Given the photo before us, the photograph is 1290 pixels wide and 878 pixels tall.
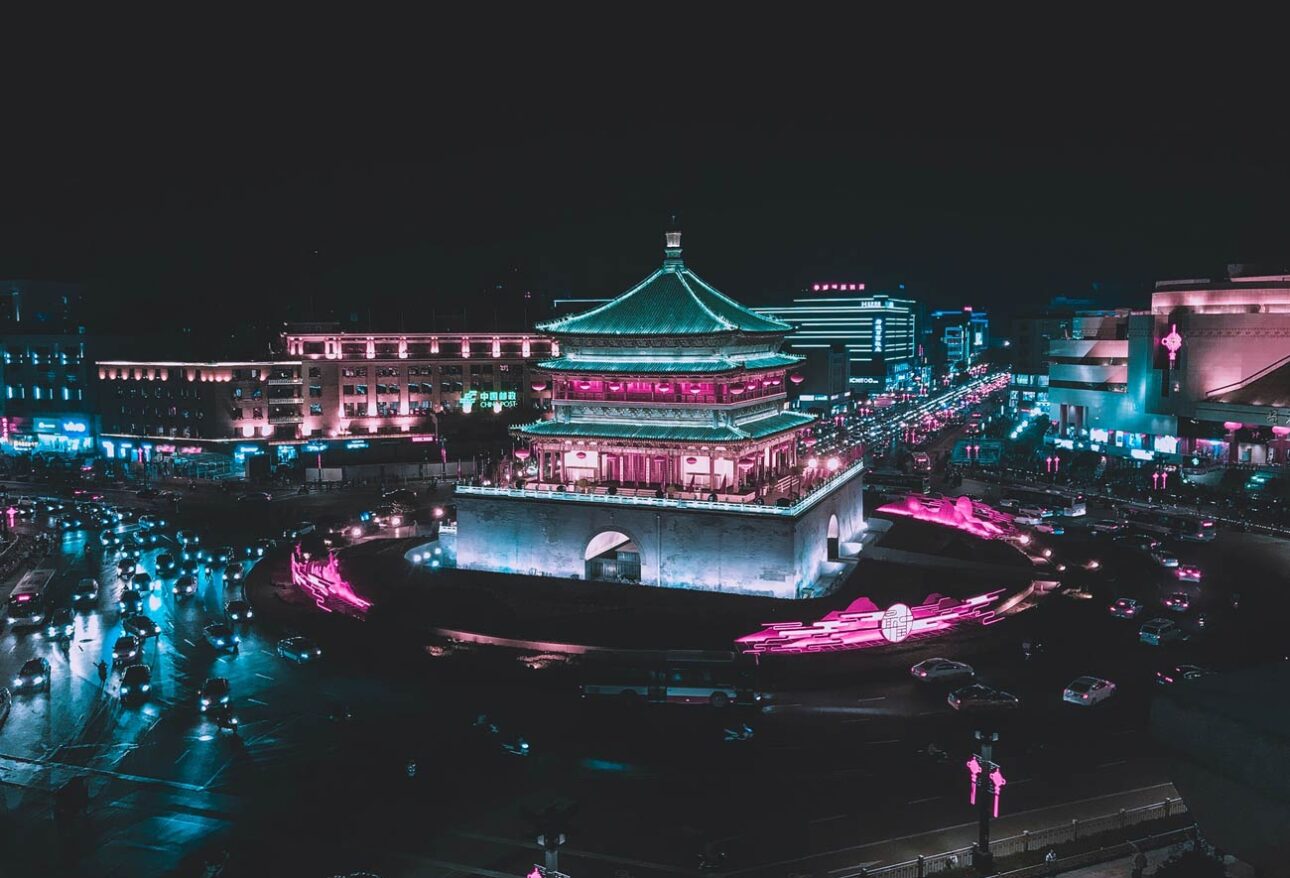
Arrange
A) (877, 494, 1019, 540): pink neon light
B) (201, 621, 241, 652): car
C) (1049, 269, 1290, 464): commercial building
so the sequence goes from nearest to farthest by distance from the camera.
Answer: (201, 621, 241, 652): car, (877, 494, 1019, 540): pink neon light, (1049, 269, 1290, 464): commercial building

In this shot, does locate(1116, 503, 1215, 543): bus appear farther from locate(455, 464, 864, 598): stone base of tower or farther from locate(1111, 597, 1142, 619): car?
locate(455, 464, 864, 598): stone base of tower

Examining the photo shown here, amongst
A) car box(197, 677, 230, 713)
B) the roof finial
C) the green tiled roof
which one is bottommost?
car box(197, 677, 230, 713)

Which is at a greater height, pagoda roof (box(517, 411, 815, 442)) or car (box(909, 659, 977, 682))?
pagoda roof (box(517, 411, 815, 442))

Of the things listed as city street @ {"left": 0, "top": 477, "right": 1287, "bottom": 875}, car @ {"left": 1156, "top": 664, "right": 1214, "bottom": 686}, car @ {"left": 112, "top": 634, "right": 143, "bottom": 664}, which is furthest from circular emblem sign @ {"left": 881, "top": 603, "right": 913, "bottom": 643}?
car @ {"left": 112, "top": 634, "right": 143, "bottom": 664}

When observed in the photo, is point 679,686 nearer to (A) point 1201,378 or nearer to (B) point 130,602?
(B) point 130,602

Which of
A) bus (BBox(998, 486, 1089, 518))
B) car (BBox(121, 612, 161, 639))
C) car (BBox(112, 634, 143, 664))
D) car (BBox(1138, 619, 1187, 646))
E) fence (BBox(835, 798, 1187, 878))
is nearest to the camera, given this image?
fence (BBox(835, 798, 1187, 878))

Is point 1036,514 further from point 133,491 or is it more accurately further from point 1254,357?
point 133,491

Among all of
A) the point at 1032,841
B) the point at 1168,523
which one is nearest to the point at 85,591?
the point at 1032,841

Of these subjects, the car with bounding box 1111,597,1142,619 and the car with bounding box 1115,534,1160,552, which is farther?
the car with bounding box 1115,534,1160,552
